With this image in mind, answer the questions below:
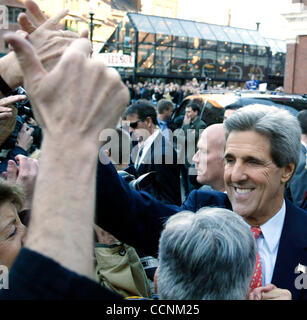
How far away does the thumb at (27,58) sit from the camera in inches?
33.4

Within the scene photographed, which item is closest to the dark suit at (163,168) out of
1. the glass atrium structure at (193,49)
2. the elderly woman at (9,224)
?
the elderly woman at (9,224)

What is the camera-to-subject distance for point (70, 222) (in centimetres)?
79

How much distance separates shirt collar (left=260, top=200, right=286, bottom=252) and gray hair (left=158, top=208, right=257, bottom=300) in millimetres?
672

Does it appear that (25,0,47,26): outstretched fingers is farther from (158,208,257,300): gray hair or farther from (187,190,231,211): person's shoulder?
(187,190,231,211): person's shoulder

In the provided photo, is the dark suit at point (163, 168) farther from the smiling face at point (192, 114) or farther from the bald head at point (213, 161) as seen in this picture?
the smiling face at point (192, 114)

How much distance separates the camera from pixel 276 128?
82.6 inches

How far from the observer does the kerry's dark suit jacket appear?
188 centimetres

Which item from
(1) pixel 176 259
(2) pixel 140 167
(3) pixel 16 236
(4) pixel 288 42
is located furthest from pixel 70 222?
(4) pixel 288 42

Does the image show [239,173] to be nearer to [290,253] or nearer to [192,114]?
[290,253]

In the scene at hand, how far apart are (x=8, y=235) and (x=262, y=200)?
4.08ft

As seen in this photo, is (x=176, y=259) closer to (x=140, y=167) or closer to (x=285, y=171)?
(x=285, y=171)

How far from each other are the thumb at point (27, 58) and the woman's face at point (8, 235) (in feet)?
3.82

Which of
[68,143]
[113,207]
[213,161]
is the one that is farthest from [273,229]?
[68,143]

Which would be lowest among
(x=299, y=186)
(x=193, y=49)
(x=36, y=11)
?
(x=299, y=186)
